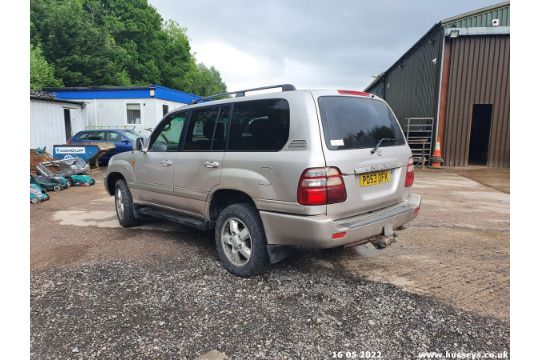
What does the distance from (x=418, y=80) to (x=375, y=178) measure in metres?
14.3

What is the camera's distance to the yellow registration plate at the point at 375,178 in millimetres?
3160

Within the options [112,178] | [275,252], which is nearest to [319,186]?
[275,252]

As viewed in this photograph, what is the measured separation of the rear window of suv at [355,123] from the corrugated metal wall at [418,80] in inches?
427

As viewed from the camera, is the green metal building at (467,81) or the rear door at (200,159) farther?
the green metal building at (467,81)

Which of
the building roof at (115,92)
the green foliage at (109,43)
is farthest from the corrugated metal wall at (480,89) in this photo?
the green foliage at (109,43)

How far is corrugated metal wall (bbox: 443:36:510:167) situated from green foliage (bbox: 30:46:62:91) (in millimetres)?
23192

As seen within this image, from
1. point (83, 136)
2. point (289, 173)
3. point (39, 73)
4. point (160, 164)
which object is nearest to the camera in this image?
point (289, 173)

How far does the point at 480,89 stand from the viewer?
12609mm

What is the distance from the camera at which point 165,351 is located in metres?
2.46

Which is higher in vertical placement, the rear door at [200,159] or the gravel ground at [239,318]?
the rear door at [200,159]

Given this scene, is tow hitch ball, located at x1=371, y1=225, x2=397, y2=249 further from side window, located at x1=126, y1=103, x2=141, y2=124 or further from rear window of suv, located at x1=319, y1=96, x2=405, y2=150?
side window, located at x1=126, y1=103, x2=141, y2=124

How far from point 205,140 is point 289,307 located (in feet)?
6.73

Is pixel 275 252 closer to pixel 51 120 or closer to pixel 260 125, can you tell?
pixel 260 125

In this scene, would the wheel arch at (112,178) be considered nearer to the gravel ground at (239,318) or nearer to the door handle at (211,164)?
the gravel ground at (239,318)
